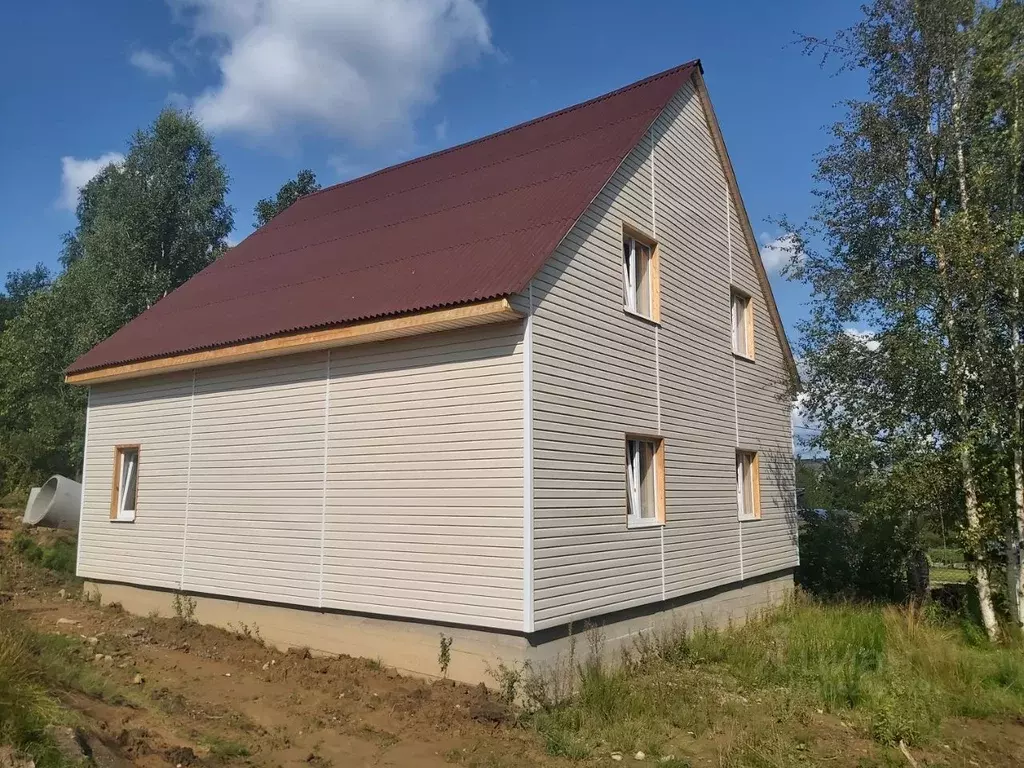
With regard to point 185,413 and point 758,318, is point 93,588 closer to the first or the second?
point 185,413

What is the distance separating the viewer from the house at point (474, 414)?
27.3 ft

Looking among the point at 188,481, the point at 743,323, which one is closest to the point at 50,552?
the point at 188,481

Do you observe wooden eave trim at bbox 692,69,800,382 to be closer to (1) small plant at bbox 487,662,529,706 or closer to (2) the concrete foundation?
(2) the concrete foundation

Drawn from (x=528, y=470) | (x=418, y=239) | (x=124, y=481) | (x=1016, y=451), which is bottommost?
(x=124, y=481)

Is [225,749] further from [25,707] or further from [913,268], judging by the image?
[913,268]

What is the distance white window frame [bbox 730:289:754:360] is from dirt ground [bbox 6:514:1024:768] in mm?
7665

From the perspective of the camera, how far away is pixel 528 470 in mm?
7945

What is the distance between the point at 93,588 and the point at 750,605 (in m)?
11.9

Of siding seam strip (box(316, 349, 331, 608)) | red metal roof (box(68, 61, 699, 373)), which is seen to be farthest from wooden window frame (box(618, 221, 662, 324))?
siding seam strip (box(316, 349, 331, 608))

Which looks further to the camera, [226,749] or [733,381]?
[733,381]

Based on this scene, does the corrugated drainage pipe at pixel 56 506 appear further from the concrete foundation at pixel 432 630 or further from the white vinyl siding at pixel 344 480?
the concrete foundation at pixel 432 630

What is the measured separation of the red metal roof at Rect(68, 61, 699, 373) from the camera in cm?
912

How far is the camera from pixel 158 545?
1205 centimetres

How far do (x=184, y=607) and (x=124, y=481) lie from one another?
9.82ft
